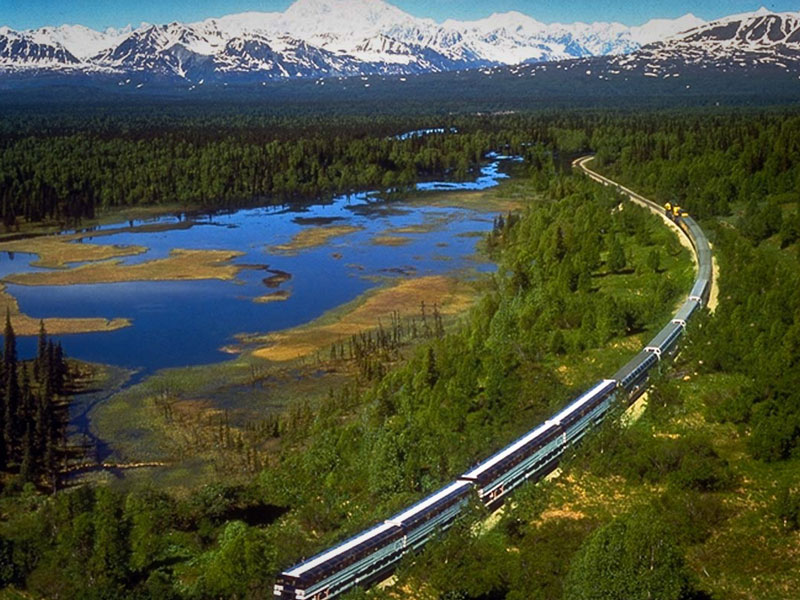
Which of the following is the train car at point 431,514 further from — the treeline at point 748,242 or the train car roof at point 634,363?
the train car roof at point 634,363

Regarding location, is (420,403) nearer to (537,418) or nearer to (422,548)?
(537,418)

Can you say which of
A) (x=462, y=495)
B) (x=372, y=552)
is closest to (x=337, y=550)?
(x=372, y=552)

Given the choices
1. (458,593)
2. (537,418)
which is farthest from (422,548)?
(537,418)

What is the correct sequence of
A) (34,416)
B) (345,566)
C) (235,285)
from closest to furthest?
(345,566), (34,416), (235,285)

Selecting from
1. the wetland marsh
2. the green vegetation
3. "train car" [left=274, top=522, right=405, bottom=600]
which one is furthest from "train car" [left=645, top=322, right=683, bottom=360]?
"train car" [left=274, top=522, right=405, bottom=600]

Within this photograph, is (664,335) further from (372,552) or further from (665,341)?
(372,552)
